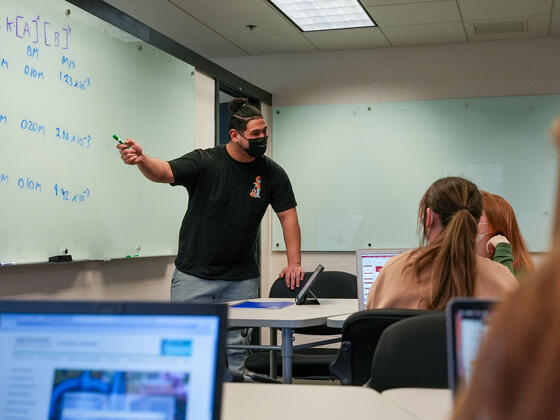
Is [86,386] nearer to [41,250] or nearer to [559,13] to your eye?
[41,250]

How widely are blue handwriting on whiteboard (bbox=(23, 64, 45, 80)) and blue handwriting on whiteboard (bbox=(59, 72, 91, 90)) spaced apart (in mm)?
141

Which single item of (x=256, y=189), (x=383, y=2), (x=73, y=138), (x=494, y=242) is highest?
(x=383, y=2)

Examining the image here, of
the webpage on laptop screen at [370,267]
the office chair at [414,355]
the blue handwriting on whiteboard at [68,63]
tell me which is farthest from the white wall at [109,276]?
the office chair at [414,355]

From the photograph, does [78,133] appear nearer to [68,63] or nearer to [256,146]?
[68,63]

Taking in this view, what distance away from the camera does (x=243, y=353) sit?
347 centimetres

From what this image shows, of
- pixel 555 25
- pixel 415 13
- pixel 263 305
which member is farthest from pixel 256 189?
pixel 555 25

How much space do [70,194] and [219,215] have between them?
726 millimetres

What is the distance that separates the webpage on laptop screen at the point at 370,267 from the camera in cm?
286

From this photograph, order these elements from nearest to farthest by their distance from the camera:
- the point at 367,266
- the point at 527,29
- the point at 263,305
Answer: the point at 367,266
the point at 263,305
the point at 527,29

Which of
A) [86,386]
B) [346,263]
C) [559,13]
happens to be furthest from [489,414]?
[346,263]

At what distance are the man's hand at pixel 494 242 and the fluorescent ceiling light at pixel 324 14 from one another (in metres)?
2.37

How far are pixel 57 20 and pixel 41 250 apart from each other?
1043 mm

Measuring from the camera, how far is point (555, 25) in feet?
17.0

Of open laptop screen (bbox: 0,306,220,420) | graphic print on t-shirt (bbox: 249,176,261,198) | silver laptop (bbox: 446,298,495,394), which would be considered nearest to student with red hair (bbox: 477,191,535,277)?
graphic print on t-shirt (bbox: 249,176,261,198)
